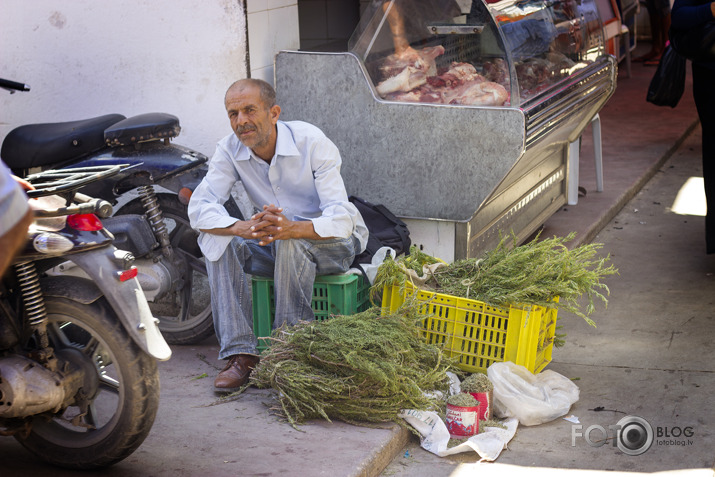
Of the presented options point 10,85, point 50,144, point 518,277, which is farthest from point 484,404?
point 10,85

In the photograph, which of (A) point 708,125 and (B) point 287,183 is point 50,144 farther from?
(A) point 708,125

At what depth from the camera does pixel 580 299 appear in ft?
18.1

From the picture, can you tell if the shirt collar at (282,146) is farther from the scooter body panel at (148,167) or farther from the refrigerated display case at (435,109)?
the refrigerated display case at (435,109)

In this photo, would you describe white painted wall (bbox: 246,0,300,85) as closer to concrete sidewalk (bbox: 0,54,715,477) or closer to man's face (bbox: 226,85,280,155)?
man's face (bbox: 226,85,280,155)

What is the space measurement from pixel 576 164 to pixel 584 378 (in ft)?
9.92

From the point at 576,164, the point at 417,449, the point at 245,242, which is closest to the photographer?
the point at 417,449

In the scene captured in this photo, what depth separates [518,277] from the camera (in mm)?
3850

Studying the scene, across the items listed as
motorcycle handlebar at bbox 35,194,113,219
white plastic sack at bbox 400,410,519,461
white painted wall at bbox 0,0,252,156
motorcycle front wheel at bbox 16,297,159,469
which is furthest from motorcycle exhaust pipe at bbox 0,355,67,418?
white painted wall at bbox 0,0,252,156

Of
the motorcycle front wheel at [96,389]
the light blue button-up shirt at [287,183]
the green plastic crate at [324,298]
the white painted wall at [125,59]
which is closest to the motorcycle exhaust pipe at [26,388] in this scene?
the motorcycle front wheel at [96,389]

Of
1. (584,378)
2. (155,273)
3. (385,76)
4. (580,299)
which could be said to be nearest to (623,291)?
(580,299)

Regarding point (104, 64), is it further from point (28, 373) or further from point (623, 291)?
point (623, 291)

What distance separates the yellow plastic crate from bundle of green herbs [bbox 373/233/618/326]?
0.17 ft

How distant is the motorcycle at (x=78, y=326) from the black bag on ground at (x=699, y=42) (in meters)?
3.84

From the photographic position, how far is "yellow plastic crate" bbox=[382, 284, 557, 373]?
153 inches
